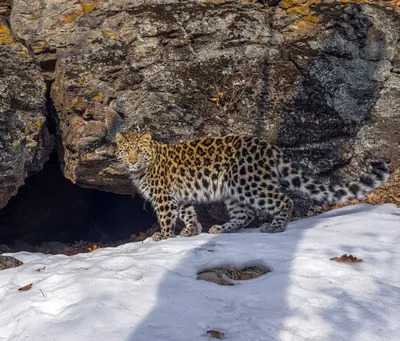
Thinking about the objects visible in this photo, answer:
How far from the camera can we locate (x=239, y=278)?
5656 millimetres

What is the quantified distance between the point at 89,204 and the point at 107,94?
463 centimetres

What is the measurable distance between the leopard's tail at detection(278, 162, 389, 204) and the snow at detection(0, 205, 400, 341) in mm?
652

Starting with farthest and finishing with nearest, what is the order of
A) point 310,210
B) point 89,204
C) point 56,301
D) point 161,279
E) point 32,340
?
point 89,204 → point 310,210 → point 161,279 → point 56,301 → point 32,340

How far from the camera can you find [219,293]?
5.11 m

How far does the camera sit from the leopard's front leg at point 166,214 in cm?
820

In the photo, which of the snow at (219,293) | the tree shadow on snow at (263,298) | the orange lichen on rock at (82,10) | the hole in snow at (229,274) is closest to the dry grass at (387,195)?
the snow at (219,293)

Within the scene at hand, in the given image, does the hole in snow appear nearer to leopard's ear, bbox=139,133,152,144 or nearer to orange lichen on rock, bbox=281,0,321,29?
leopard's ear, bbox=139,133,152,144

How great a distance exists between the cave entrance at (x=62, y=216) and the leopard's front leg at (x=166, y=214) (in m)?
2.50

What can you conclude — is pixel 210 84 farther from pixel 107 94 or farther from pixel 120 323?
pixel 120 323

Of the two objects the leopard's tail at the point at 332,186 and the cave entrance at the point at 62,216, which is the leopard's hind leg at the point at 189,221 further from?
the cave entrance at the point at 62,216

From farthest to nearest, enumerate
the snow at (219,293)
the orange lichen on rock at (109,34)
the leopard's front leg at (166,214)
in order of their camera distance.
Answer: the orange lichen on rock at (109,34) < the leopard's front leg at (166,214) < the snow at (219,293)

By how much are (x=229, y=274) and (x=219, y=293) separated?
2.18 feet

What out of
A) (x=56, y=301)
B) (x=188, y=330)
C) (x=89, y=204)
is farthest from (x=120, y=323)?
(x=89, y=204)

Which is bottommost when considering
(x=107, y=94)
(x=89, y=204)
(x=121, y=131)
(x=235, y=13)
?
(x=89, y=204)
